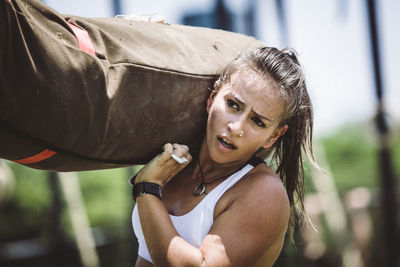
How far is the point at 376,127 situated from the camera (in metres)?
3.63

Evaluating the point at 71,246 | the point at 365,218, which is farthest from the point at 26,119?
the point at 365,218

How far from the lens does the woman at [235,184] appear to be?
1.35 m

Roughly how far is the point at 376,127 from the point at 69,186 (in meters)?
2.24

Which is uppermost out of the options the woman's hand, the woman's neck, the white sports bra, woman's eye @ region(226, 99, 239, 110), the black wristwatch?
woman's eye @ region(226, 99, 239, 110)

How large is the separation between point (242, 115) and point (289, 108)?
157mm

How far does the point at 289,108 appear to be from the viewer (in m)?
1.46

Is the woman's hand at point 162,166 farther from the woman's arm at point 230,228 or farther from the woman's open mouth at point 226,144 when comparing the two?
the woman's open mouth at point 226,144

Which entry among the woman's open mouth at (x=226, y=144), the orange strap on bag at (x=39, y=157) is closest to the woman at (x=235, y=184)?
the woman's open mouth at (x=226, y=144)

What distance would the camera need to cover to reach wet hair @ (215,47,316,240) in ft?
4.69

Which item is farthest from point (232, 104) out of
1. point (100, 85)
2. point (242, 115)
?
point (100, 85)

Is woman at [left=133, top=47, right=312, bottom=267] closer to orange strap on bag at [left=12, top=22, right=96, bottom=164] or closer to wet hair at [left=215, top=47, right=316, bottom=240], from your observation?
wet hair at [left=215, top=47, right=316, bottom=240]

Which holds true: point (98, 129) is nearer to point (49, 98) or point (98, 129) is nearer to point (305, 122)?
point (49, 98)

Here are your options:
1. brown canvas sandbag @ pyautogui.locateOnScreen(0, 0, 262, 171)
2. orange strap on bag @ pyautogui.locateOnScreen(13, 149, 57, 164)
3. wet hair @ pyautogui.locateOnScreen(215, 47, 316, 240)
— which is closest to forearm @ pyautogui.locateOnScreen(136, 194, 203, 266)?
brown canvas sandbag @ pyautogui.locateOnScreen(0, 0, 262, 171)

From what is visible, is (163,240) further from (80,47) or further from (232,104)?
(80,47)
